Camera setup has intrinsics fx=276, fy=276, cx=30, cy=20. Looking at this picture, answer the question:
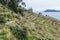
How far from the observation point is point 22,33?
21.2 m

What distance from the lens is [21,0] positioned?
37438mm

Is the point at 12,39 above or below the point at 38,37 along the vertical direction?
above

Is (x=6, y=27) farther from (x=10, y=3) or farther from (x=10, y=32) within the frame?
(x=10, y=3)

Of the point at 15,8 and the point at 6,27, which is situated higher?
the point at 6,27

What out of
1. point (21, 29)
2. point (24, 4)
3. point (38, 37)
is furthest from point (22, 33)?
point (24, 4)

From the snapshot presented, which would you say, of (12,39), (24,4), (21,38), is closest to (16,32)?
(21,38)

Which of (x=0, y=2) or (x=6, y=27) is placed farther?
(x=0, y=2)

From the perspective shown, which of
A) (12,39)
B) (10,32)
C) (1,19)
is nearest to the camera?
(12,39)

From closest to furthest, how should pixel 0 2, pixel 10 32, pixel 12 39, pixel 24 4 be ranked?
pixel 12 39, pixel 10 32, pixel 0 2, pixel 24 4

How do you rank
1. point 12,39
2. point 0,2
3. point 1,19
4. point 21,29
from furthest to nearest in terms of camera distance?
point 0,2, point 1,19, point 21,29, point 12,39

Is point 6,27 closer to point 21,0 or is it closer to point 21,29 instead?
point 21,29

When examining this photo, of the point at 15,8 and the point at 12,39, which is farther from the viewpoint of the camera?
the point at 15,8

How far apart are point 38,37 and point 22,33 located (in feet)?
11.7

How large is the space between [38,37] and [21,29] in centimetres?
354
